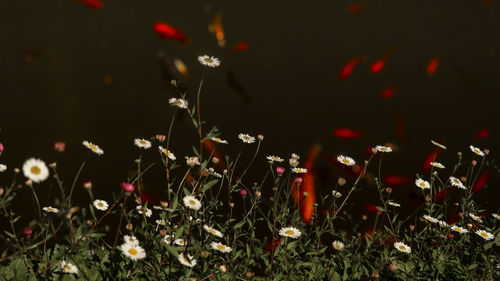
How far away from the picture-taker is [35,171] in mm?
711

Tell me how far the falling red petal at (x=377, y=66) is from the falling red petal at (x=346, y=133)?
10.3 inches

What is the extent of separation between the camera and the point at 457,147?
1.97 meters

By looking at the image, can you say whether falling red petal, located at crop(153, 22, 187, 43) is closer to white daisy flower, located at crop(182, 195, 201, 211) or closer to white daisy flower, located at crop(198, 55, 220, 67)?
white daisy flower, located at crop(198, 55, 220, 67)

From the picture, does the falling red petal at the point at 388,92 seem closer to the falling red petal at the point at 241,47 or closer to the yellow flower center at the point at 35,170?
the falling red petal at the point at 241,47

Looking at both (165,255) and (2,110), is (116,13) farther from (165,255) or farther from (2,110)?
(165,255)

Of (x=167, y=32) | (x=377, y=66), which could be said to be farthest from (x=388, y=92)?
(x=167, y=32)

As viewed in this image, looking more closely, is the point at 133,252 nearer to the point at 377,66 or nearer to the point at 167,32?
the point at 167,32

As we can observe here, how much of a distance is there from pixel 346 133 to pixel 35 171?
138cm

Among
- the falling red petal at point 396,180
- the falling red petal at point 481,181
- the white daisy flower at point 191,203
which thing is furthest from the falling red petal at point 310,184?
the white daisy flower at point 191,203

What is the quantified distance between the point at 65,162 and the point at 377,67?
4.20ft

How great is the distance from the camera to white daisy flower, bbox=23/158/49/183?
27.4 inches

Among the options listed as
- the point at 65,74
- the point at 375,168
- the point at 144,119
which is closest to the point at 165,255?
the point at 144,119

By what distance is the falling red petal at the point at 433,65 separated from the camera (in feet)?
6.15

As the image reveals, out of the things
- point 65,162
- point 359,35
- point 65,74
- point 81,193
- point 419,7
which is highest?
point 419,7
